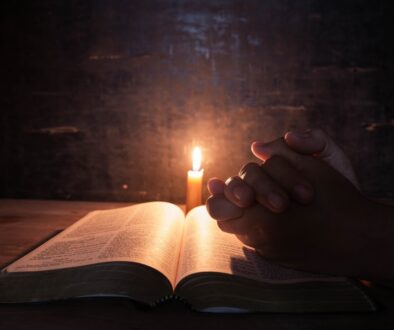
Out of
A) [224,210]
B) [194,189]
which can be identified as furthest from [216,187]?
[194,189]

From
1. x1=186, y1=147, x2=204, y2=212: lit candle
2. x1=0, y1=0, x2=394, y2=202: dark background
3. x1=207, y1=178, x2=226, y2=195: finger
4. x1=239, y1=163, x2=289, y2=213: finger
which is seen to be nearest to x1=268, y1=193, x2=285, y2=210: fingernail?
x1=239, y1=163, x2=289, y2=213: finger

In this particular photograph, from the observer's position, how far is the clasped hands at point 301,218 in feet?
1.98

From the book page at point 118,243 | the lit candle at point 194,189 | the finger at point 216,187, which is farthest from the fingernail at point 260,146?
the lit candle at point 194,189

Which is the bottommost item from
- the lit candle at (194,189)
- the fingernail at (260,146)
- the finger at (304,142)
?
the lit candle at (194,189)

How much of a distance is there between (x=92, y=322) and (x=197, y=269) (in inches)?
6.4

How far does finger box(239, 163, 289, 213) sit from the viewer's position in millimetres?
566

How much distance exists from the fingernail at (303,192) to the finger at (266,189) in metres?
0.02

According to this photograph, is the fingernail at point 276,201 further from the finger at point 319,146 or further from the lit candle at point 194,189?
the lit candle at point 194,189

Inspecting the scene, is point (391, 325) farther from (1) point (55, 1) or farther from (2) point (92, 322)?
(1) point (55, 1)

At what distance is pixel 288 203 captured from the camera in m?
0.57

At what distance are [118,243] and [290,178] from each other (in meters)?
0.31

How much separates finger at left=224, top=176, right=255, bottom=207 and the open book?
10cm

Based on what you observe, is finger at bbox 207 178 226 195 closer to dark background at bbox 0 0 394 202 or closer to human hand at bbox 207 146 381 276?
human hand at bbox 207 146 381 276

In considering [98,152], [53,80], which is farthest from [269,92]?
[53,80]
